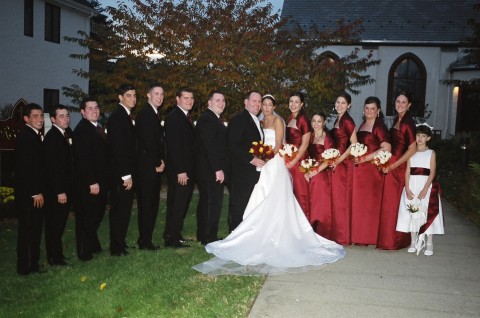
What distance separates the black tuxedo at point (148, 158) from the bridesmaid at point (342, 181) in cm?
277

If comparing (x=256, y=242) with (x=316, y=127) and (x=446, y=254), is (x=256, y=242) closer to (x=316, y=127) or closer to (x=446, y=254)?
(x=316, y=127)

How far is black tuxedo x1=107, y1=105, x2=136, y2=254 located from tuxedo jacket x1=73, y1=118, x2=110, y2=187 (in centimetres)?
20

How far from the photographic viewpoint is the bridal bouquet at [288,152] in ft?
24.6

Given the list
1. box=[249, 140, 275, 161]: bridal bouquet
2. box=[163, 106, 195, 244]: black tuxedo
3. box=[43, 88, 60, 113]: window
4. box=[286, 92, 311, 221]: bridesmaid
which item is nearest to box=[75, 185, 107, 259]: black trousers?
box=[163, 106, 195, 244]: black tuxedo

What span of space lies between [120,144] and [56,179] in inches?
39.8

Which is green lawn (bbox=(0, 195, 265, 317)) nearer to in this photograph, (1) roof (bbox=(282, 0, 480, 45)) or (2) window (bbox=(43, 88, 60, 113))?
(2) window (bbox=(43, 88, 60, 113))

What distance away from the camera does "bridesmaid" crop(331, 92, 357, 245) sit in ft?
25.3

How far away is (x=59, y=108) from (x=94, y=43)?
360 inches

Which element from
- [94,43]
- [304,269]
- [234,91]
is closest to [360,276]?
[304,269]

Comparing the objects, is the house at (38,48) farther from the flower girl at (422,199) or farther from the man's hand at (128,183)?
the flower girl at (422,199)

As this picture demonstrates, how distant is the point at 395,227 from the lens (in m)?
7.49

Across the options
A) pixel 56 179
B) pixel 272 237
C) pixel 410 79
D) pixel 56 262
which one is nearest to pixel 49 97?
pixel 56 262

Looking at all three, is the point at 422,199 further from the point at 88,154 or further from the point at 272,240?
the point at 88,154

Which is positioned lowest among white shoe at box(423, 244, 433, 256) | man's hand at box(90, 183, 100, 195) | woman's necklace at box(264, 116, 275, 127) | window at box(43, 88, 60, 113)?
white shoe at box(423, 244, 433, 256)
